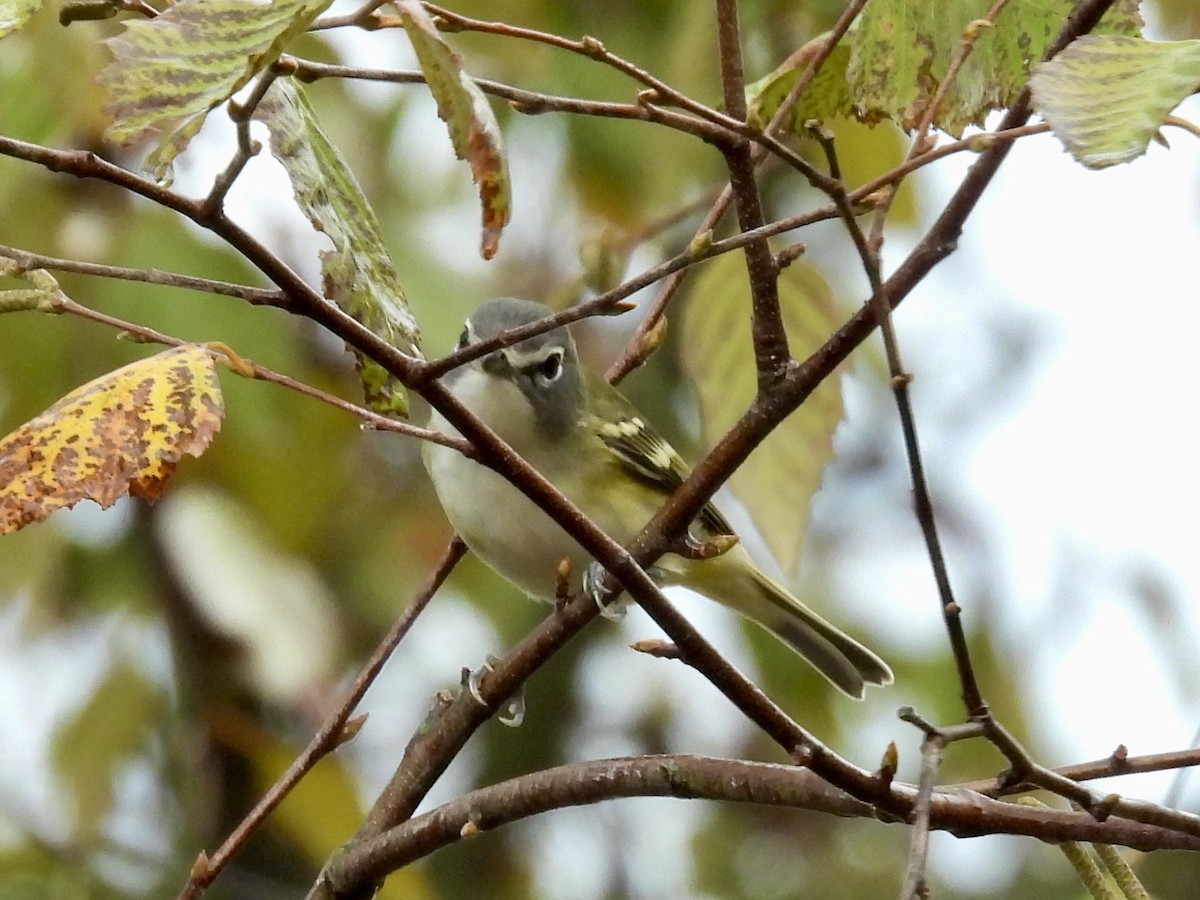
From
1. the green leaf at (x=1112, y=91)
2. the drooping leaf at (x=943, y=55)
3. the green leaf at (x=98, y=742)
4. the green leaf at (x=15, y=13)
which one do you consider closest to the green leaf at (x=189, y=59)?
the green leaf at (x=15, y=13)

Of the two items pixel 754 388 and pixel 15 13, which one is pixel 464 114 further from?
pixel 754 388

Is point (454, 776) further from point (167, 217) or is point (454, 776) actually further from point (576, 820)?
point (167, 217)

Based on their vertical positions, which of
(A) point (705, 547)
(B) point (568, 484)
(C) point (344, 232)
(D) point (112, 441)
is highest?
(B) point (568, 484)

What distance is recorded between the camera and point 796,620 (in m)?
3.01

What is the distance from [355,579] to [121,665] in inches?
46.8

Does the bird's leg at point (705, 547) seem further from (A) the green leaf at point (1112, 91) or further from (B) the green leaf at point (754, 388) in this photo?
(A) the green leaf at point (1112, 91)

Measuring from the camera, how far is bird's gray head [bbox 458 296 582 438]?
98.6 inches

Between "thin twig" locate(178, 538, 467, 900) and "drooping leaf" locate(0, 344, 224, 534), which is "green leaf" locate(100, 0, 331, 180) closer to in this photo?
"drooping leaf" locate(0, 344, 224, 534)

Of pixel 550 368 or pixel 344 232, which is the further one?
pixel 550 368

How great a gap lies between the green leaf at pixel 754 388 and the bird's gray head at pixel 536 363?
71cm

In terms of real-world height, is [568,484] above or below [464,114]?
above

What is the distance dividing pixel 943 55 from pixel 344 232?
1.72 feet

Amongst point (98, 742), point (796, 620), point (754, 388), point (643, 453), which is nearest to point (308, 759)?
point (754, 388)

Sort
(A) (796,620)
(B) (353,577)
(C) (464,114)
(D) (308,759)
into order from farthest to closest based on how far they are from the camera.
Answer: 1. (B) (353,577)
2. (A) (796,620)
3. (D) (308,759)
4. (C) (464,114)
